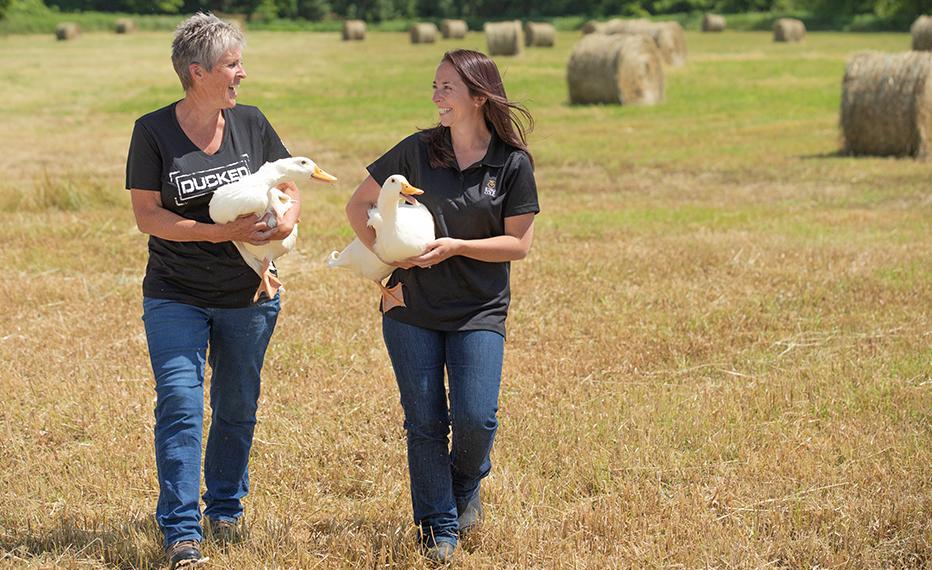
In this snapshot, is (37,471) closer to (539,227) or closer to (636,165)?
(539,227)

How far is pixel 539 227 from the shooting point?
40.6 feet

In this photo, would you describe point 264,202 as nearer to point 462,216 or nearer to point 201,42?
point 201,42

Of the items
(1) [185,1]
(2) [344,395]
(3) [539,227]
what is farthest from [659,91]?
(1) [185,1]

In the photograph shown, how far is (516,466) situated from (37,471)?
2.19 metres

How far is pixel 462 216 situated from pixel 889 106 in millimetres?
13793

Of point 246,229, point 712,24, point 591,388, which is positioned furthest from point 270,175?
point 712,24

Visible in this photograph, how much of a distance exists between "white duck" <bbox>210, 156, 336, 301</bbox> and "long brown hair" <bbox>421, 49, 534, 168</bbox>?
1.32ft

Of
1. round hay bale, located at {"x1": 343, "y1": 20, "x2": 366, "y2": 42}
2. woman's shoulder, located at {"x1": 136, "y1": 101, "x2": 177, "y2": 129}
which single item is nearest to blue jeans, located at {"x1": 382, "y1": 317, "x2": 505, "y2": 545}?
woman's shoulder, located at {"x1": 136, "y1": 101, "x2": 177, "y2": 129}

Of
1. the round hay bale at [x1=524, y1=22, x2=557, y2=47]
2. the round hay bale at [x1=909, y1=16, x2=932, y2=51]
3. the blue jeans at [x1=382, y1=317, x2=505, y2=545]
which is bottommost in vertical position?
the round hay bale at [x1=524, y1=22, x2=557, y2=47]

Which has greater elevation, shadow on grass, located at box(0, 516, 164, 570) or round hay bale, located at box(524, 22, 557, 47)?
shadow on grass, located at box(0, 516, 164, 570)

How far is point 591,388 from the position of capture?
712 centimetres

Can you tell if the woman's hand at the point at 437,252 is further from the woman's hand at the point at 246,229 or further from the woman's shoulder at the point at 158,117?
the woman's shoulder at the point at 158,117

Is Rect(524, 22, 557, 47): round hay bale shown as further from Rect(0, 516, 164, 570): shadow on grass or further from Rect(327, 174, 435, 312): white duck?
Rect(327, 174, 435, 312): white duck

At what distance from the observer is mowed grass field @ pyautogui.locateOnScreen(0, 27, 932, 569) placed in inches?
199
